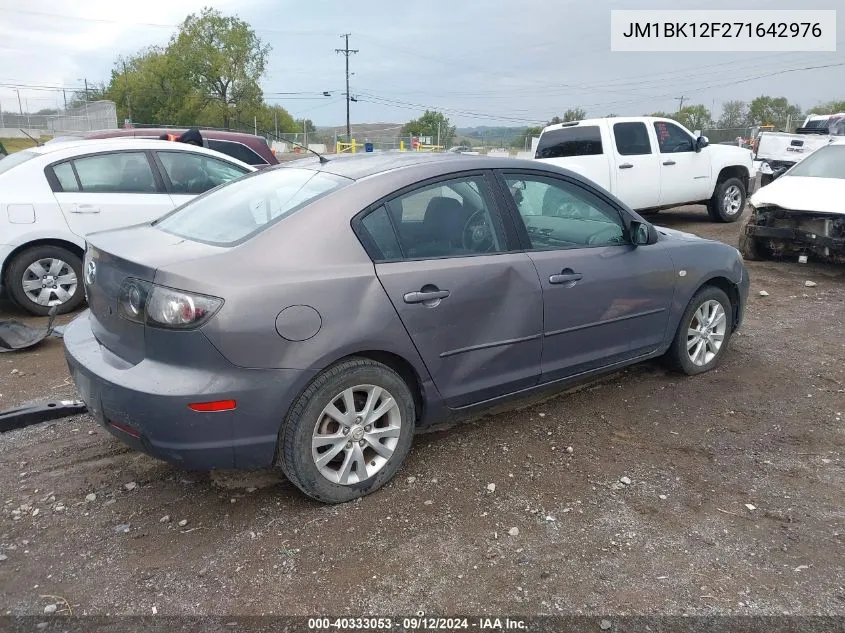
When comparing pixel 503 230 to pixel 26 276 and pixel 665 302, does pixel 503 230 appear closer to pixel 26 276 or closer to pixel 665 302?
pixel 665 302

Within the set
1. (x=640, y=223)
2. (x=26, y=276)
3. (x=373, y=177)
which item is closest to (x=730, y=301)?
(x=640, y=223)

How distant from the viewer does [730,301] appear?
5.02 meters

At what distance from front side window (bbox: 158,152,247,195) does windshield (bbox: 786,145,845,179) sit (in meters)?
7.11

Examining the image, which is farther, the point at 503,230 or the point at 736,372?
the point at 736,372

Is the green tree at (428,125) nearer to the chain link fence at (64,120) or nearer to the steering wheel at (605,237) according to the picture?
the chain link fence at (64,120)

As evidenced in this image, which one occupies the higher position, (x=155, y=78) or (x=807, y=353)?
(x=155, y=78)

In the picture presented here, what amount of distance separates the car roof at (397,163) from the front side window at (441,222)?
11cm

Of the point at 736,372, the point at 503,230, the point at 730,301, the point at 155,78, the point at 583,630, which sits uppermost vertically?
the point at 155,78

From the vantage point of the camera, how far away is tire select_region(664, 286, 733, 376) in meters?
4.64

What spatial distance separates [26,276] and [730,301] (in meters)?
5.98

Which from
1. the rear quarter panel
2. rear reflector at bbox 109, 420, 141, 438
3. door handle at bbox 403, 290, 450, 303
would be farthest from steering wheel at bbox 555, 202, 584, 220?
rear reflector at bbox 109, 420, 141, 438

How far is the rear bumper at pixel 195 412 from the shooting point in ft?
9.09

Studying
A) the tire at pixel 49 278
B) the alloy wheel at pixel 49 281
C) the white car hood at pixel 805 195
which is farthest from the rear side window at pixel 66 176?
the white car hood at pixel 805 195

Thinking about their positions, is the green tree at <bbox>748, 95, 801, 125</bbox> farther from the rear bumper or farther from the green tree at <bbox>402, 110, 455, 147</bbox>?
the rear bumper
